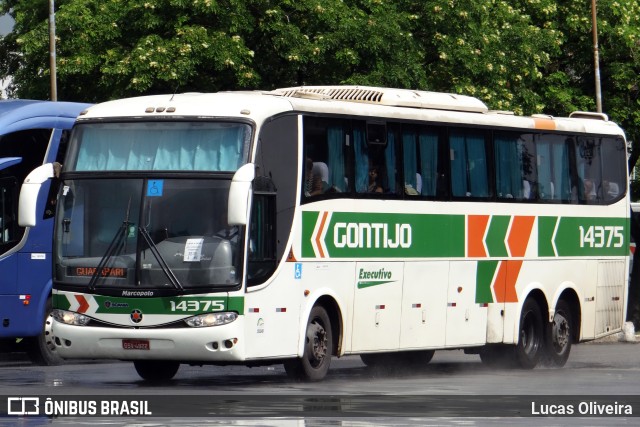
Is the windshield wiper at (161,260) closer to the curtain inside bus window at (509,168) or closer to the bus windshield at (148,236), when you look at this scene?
the bus windshield at (148,236)

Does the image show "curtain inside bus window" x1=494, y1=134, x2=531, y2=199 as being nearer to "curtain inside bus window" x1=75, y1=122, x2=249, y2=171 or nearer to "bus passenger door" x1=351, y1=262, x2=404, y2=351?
"bus passenger door" x1=351, y1=262, x2=404, y2=351

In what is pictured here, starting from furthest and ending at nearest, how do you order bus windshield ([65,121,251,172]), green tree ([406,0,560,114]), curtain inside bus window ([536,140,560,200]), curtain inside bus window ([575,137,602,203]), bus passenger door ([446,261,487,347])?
1. green tree ([406,0,560,114])
2. curtain inside bus window ([575,137,602,203])
3. curtain inside bus window ([536,140,560,200])
4. bus passenger door ([446,261,487,347])
5. bus windshield ([65,121,251,172])

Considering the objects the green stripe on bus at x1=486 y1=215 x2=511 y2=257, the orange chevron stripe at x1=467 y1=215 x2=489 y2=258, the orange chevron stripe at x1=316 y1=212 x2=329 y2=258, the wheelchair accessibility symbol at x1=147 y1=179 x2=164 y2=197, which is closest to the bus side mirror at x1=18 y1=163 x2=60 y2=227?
the wheelchair accessibility symbol at x1=147 y1=179 x2=164 y2=197

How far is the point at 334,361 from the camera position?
24406 millimetres

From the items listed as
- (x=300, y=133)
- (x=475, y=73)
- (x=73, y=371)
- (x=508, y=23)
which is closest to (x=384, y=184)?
(x=300, y=133)

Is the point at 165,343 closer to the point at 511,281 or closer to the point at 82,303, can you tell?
the point at 82,303

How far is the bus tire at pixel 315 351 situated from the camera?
720 inches

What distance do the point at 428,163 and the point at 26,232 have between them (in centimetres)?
580

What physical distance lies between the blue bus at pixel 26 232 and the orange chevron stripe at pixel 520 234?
622cm

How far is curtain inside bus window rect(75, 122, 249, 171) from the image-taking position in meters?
17.6

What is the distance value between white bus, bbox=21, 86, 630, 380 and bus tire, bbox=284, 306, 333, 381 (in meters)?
0.02

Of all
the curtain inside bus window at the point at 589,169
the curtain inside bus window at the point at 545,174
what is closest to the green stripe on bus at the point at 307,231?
the curtain inside bus window at the point at 545,174

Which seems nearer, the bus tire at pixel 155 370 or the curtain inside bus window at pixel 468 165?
the bus tire at pixel 155 370

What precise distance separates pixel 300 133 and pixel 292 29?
2084cm
